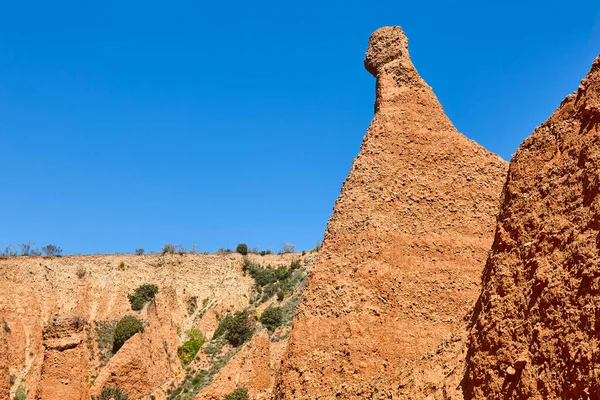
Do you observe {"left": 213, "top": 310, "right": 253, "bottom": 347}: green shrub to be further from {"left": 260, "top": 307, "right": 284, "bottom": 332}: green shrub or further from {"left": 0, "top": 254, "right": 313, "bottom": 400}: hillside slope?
{"left": 0, "top": 254, "right": 313, "bottom": 400}: hillside slope

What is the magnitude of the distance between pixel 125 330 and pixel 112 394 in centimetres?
918

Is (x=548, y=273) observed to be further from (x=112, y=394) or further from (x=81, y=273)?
(x=81, y=273)

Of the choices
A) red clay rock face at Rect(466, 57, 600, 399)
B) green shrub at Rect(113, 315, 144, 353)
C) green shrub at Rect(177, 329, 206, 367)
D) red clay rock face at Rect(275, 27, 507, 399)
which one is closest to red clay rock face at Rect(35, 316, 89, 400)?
red clay rock face at Rect(275, 27, 507, 399)

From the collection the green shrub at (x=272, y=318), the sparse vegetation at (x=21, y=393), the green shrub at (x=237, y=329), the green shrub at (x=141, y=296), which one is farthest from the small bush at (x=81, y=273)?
the green shrub at (x=272, y=318)

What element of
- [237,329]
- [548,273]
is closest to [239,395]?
[237,329]

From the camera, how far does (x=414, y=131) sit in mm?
Result: 18250

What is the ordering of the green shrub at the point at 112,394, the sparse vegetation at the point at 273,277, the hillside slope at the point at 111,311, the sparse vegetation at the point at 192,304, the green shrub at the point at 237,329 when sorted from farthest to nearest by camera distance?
the sparse vegetation at the point at 192,304, the sparse vegetation at the point at 273,277, the green shrub at the point at 237,329, the green shrub at the point at 112,394, the hillside slope at the point at 111,311

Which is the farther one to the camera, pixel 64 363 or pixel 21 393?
pixel 21 393

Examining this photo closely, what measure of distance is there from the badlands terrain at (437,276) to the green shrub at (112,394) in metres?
7.72

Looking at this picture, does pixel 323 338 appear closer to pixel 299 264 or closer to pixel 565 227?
pixel 565 227

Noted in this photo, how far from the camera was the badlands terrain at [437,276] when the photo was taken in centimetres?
829

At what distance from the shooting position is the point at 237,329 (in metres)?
48.8

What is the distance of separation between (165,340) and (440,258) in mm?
42502

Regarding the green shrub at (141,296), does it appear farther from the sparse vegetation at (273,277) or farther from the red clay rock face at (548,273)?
the red clay rock face at (548,273)
